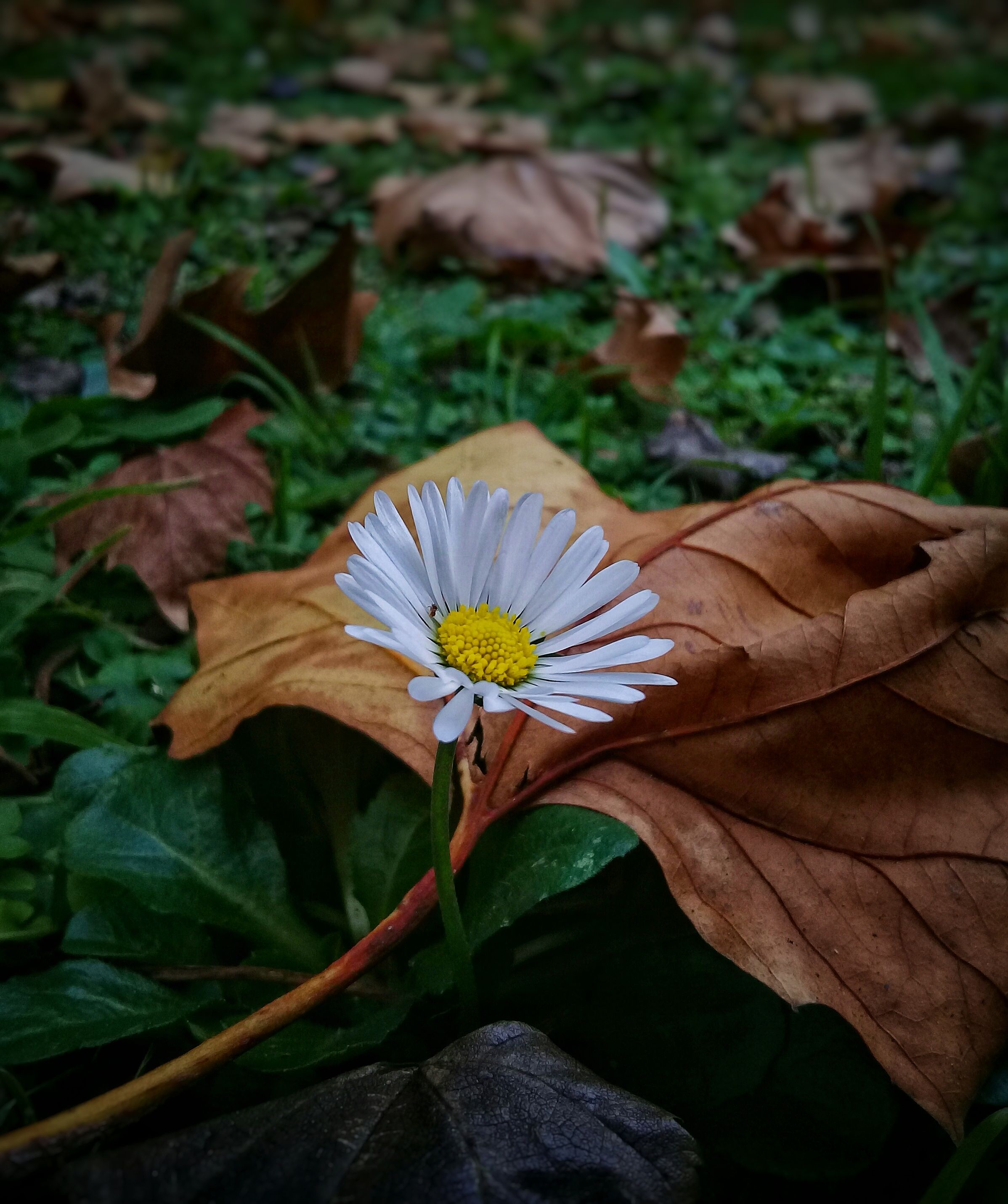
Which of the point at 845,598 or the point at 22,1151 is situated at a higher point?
the point at 845,598

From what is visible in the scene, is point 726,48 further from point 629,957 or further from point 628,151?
point 629,957

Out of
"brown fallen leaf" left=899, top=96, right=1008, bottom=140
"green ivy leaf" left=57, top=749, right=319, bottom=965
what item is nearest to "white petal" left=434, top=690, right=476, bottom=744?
"green ivy leaf" left=57, top=749, right=319, bottom=965

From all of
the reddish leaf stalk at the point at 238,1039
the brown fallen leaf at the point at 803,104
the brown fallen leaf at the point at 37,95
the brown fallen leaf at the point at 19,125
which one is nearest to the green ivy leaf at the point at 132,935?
the reddish leaf stalk at the point at 238,1039

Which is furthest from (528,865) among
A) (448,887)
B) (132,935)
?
(132,935)

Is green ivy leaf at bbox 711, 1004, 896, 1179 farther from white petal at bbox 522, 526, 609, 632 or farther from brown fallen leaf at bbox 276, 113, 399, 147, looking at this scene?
brown fallen leaf at bbox 276, 113, 399, 147

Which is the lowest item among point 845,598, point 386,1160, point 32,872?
point 32,872

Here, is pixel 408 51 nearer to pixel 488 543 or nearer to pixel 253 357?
pixel 253 357

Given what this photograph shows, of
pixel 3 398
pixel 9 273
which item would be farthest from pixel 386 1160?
pixel 9 273
